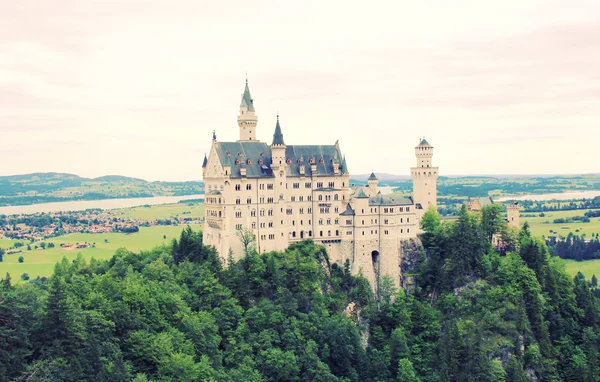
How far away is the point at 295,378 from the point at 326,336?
752 centimetres

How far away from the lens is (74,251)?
165 meters

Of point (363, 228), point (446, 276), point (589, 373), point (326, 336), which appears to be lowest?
point (589, 373)

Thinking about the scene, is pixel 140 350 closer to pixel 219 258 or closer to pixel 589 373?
pixel 219 258

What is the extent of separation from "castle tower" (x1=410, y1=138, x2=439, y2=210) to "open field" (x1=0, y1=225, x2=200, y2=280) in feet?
176

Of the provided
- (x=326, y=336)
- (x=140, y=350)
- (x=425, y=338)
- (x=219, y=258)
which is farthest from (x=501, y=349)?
(x=140, y=350)

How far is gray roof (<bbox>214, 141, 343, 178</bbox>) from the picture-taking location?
97062mm

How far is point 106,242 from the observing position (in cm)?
18138

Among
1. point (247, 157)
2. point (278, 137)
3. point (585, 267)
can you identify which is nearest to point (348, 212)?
point (278, 137)

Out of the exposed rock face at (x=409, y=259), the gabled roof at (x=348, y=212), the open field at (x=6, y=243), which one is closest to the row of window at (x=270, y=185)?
the gabled roof at (x=348, y=212)

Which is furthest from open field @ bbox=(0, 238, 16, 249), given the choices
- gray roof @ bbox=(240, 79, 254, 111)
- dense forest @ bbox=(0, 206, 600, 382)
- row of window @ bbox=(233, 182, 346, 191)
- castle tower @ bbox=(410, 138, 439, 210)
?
castle tower @ bbox=(410, 138, 439, 210)

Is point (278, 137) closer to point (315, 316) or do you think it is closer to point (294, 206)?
point (294, 206)

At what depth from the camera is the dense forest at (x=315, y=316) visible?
74.0 metres

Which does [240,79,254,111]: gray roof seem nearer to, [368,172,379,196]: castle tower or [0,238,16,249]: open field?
[368,172,379,196]: castle tower

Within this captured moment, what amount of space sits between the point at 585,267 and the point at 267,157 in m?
102
